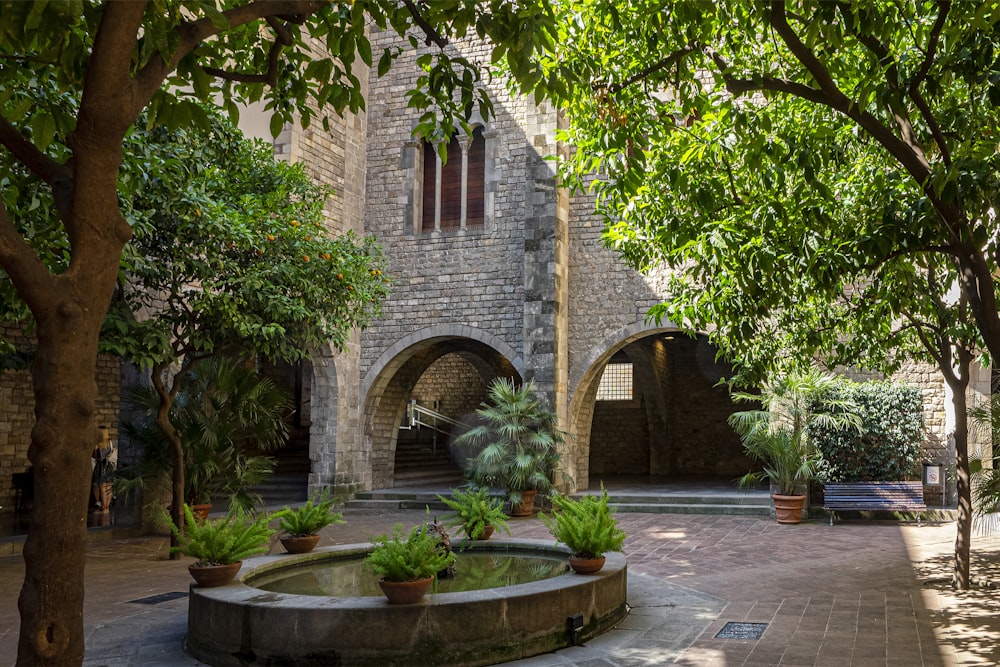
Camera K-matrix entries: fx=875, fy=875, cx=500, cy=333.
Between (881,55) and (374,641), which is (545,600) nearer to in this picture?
(374,641)

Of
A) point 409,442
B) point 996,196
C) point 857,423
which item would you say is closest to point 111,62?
point 996,196

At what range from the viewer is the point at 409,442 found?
20281 mm

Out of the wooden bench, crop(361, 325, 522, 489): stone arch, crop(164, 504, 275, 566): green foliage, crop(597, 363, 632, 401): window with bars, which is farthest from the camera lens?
crop(597, 363, 632, 401): window with bars

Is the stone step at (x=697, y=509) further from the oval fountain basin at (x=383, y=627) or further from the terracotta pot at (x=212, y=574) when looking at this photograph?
the terracotta pot at (x=212, y=574)

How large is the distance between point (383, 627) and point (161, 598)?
3288 mm

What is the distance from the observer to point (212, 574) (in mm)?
5953

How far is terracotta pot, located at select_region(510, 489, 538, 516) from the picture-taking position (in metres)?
13.7

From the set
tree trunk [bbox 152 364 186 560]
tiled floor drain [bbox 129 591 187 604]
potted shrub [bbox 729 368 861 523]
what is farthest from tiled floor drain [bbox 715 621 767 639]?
potted shrub [bbox 729 368 861 523]

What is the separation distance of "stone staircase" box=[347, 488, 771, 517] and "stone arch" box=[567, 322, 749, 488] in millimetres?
5102

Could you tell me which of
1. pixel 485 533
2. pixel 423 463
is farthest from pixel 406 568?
pixel 423 463

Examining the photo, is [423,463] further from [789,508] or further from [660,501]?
[789,508]

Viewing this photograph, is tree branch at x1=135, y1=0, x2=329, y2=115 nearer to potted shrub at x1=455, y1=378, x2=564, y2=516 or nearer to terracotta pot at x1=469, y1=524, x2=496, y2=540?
terracotta pot at x1=469, y1=524, x2=496, y2=540

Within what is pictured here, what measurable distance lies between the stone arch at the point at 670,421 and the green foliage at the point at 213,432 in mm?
11116

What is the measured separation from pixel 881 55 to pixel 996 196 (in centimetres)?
133
